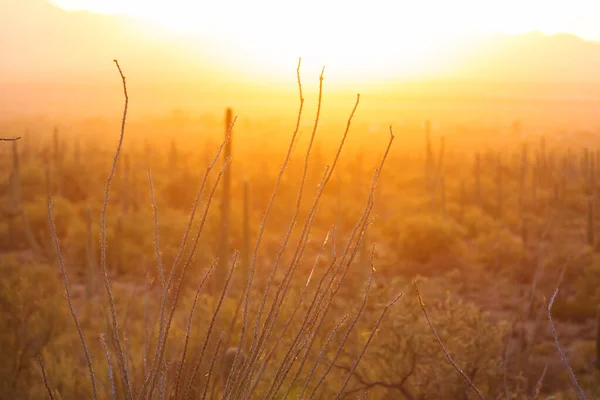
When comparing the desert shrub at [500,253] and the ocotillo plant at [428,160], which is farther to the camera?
the ocotillo plant at [428,160]

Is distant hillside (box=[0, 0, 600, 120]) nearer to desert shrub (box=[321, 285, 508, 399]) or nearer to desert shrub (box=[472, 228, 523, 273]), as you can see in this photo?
desert shrub (box=[472, 228, 523, 273])

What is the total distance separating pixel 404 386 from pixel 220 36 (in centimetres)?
19305

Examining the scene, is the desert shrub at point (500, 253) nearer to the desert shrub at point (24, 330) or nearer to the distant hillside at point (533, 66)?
the desert shrub at point (24, 330)

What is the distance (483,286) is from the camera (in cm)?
1722

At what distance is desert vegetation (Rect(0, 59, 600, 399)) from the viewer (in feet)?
6.55

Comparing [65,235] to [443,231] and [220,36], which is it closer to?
[443,231]

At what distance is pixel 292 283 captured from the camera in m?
13.2

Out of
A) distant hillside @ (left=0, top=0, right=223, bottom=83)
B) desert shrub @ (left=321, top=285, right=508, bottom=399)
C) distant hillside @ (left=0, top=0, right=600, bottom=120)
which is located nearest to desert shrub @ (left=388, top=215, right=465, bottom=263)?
desert shrub @ (left=321, top=285, right=508, bottom=399)

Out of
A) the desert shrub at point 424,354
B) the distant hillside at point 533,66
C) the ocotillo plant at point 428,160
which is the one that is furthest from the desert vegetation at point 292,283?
the distant hillside at point 533,66

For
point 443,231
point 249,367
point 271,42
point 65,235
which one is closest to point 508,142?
point 443,231

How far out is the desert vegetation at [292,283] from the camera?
2.00 m

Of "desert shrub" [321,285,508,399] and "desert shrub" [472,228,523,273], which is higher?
"desert shrub" [321,285,508,399]

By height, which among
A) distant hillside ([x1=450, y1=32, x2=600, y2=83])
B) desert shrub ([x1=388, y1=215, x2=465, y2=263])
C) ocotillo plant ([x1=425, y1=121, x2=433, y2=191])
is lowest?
desert shrub ([x1=388, y1=215, x2=465, y2=263])

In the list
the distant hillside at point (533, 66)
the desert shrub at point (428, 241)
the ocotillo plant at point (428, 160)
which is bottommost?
the desert shrub at point (428, 241)
